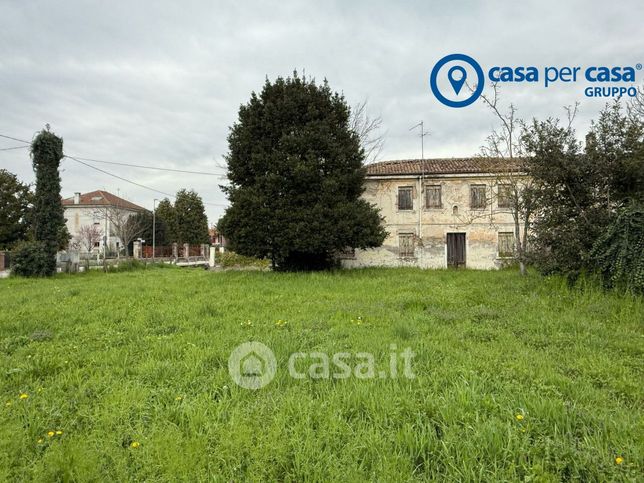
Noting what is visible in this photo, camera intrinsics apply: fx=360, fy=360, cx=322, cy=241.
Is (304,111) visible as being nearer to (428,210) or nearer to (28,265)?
(428,210)

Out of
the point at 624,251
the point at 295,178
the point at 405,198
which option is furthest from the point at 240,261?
the point at 624,251

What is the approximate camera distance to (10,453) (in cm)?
241

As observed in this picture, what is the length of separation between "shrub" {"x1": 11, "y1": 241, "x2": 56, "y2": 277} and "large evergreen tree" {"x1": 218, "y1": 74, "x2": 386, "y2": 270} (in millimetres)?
9017

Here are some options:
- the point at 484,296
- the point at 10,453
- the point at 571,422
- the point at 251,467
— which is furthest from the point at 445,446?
the point at 484,296

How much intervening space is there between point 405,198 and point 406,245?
7.98 ft

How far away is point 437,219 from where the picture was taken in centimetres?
1834

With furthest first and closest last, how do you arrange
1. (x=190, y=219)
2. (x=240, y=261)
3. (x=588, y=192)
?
1. (x=190, y=219)
2. (x=240, y=261)
3. (x=588, y=192)

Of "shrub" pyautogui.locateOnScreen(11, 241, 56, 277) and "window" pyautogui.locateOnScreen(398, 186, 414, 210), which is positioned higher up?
"window" pyautogui.locateOnScreen(398, 186, 414, 210)

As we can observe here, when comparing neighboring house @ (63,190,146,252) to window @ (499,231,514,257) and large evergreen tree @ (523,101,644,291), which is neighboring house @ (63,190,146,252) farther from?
large evergreen tree @ (523,101,644,291)

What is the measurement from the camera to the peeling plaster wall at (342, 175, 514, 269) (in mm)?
17938

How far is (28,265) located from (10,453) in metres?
16.8

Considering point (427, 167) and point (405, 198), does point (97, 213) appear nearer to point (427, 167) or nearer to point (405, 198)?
point (405, 198)

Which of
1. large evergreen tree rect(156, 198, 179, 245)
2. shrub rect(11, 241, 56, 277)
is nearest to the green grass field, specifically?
shrub rect(11, 241, 56, 277)

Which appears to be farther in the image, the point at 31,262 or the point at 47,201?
the point at 47,201
